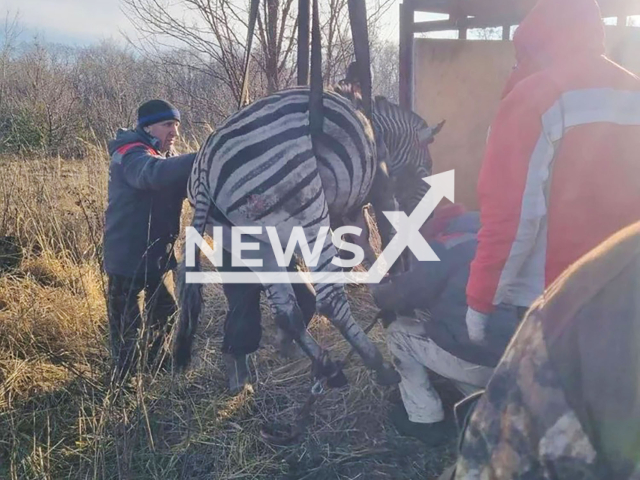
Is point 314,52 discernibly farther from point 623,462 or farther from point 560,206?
point 623,462

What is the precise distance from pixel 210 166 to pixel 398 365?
126 cm

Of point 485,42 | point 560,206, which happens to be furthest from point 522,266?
point 485,42

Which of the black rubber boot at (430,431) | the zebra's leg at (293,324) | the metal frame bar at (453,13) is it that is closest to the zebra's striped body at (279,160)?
the zebra's leg at (293,324)

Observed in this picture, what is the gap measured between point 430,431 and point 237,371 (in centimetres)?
111

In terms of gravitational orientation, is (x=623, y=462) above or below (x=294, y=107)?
below

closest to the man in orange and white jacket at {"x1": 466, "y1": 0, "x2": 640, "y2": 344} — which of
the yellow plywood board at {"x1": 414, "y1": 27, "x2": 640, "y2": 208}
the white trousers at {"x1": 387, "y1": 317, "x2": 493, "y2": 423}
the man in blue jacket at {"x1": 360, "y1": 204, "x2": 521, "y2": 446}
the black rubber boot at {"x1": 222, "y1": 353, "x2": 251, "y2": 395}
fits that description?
the man in blue jacket at {"x1": 360, "y1": 204, "x2": 521, "y2": 446}

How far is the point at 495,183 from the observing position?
5.95ft

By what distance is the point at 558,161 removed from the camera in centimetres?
178

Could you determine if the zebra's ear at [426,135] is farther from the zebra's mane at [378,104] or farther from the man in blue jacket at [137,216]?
the man in blue jacket at [137,216]

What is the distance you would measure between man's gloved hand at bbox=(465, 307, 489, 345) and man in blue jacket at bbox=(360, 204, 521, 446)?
66 millimetres

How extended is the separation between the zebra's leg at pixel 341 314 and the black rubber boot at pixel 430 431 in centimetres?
20

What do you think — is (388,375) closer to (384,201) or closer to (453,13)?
(384,201)

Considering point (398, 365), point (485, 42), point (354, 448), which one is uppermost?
point (485, 42)

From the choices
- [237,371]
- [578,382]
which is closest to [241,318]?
[237,371]
